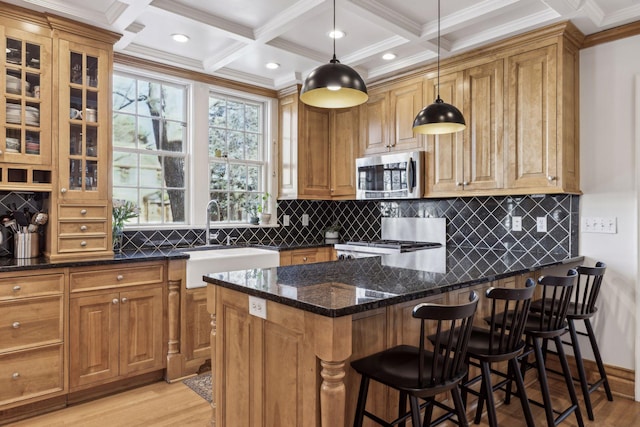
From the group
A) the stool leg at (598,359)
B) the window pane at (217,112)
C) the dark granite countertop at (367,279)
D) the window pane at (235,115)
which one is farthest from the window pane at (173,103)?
the stool leg at (598,359)

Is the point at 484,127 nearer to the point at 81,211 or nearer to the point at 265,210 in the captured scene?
the point at 265,210

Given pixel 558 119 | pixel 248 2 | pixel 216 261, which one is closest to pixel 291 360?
pixel 216 261

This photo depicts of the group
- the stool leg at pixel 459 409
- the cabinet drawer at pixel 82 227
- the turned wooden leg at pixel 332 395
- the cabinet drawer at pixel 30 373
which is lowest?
the cabinet drawer at pixel 30 373

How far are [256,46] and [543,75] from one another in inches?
87.0

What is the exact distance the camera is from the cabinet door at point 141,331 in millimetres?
2910

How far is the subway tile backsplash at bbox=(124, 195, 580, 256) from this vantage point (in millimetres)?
3221

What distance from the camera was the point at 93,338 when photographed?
2.79 meters

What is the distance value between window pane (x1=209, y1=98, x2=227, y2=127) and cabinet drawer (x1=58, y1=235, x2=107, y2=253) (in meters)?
1.69

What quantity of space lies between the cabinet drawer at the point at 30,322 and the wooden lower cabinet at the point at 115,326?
0.09 m

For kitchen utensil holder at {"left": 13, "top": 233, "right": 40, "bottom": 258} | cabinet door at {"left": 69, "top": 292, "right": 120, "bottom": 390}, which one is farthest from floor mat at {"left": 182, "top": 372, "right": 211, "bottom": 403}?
kitchen utensil holder at {"left": 13, "top": 233, "right": 40, "bottom": 258}

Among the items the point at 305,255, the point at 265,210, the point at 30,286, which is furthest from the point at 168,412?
the point at 265,210

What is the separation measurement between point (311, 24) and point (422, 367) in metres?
2.59

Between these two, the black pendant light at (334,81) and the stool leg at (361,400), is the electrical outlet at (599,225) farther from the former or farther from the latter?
the stool leg at (361,400)

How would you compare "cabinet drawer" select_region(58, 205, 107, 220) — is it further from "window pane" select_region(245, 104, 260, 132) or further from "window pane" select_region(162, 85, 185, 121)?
"window pane" select_region(245, 104, 260, 132)
